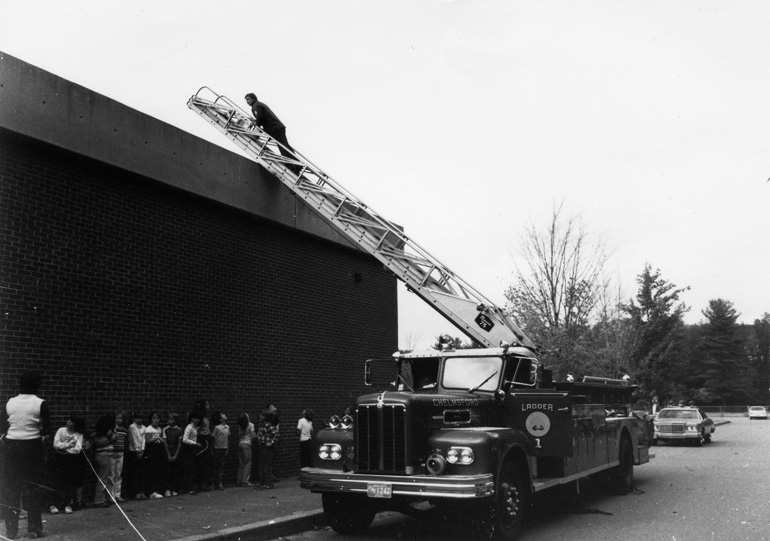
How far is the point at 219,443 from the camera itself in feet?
40.6

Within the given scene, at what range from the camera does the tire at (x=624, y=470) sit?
43.0ft

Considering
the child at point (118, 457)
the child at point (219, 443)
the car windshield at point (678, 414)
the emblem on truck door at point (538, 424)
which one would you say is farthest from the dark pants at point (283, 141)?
the car windshield at point (678, 414)

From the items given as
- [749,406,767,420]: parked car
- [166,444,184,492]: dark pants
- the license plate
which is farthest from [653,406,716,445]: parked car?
[749,406,767,420]: parked car

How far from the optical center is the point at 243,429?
1298 cm

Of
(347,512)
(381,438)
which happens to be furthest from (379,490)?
(347,512)

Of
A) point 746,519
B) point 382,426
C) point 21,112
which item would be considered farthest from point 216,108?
point 746,519

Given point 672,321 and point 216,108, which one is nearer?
point 216,108

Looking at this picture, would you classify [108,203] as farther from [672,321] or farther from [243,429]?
[672,321]

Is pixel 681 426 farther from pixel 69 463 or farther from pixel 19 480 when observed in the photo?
pixel 19 480

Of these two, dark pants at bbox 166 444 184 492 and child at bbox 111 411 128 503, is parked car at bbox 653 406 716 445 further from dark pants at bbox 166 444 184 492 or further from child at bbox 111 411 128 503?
child at bbox 111 411 128 503

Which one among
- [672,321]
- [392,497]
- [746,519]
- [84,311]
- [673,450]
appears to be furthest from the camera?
[672,321]

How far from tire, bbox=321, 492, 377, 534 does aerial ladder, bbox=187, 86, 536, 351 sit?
11.5 feet

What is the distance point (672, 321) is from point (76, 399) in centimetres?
5820

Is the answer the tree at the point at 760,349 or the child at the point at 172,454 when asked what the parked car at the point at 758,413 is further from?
the child at the point at 172,454
